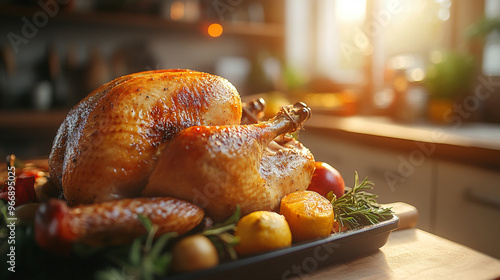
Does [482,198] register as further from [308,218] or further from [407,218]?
[308,218]

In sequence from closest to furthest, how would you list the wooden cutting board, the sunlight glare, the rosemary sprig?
the rosemary sprig, the wooden cutting board, the sunlight glare

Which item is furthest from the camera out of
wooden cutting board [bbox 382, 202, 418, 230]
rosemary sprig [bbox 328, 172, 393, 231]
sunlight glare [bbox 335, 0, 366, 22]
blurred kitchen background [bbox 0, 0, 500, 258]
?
sunlight glare [bbox 335, 0, 366, 22]

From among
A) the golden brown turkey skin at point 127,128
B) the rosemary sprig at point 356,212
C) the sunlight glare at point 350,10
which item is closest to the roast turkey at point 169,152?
the golden brown turkey skin at point 127,128

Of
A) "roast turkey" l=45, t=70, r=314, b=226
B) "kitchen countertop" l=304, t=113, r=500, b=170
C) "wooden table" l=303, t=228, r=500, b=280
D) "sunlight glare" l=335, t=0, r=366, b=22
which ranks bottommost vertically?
"wooden table" l=303, t=228, r=500, b=280

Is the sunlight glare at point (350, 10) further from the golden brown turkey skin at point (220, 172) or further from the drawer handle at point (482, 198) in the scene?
the golden brown turkey skin at point (220, 172)

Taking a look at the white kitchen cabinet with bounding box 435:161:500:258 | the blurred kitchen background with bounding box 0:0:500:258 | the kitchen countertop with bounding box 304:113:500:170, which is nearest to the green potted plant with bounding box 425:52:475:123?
the blurred kitchen background with bounding box 0:0:500:258

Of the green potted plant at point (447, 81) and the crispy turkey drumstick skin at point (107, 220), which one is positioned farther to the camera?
the green potted plant at point (447, 81)

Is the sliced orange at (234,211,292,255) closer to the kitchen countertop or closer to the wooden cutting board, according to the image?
the wooden cutting board
